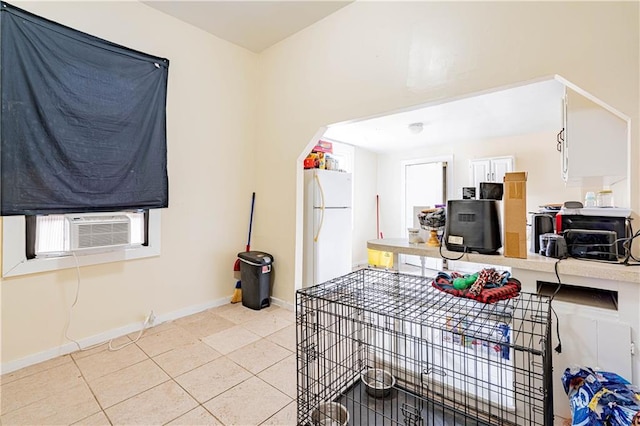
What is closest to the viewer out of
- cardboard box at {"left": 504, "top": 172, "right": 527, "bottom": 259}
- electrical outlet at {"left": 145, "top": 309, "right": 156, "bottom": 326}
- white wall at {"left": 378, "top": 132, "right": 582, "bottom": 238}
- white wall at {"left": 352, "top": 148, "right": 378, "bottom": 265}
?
cardboard box at {"left": 504, "top": 172, "right": 527, "bottom": 259}

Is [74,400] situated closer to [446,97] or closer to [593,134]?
[446,97]

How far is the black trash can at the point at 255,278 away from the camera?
3129 millimetres

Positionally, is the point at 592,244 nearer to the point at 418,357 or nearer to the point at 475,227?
the point at 475,227

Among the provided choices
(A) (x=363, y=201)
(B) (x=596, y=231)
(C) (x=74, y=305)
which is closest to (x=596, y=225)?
(B) (x=596, y=231)

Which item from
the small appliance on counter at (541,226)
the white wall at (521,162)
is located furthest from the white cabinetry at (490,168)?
the small appliance on counter at (541,226)

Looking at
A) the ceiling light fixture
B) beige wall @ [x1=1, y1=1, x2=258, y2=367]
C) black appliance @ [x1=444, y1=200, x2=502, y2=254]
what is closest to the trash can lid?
beige wall @ [x1=1, y1=1, x2=258, y2=367]

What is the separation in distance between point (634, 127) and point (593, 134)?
0.21 m

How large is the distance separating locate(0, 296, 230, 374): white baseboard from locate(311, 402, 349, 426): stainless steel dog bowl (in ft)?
6.68

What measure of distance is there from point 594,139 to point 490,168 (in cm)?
368

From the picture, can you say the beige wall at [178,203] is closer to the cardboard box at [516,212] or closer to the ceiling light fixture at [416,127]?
the ceiling light fixture at [416,127]

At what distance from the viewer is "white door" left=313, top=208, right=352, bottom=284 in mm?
3469

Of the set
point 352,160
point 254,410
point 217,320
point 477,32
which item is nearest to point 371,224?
point 352,160

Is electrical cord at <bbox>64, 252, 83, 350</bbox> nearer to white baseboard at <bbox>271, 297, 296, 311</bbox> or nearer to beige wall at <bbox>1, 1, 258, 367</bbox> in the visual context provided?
beige wall at <bbox>1, 1, 258, 367</bbox>

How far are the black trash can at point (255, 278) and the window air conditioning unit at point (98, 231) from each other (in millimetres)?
1155
